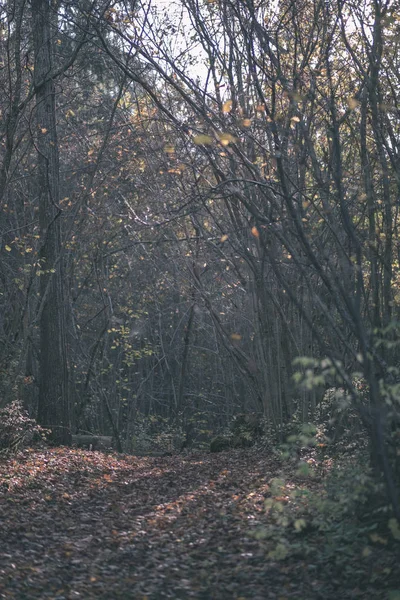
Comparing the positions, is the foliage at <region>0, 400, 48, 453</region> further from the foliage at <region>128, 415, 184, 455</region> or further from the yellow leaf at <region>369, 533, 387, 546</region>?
the foliage at <region>128, 415, 184, 455</region>

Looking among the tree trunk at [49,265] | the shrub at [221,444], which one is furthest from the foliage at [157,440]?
the tree trunk at [49,265]

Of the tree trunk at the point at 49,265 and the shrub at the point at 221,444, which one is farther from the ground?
the tree trunk at the point at 49,265

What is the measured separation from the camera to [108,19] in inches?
371

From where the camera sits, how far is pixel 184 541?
6.57 m

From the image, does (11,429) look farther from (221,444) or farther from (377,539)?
(377,539)

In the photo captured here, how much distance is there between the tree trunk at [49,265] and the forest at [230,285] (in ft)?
0.13

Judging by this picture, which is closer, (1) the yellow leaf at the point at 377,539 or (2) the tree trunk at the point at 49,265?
(1) the yellow leaf at the point at 377,539

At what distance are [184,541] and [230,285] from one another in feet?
29.4

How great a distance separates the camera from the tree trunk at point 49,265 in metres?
13.1

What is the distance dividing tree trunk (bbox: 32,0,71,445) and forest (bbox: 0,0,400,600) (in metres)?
0.04

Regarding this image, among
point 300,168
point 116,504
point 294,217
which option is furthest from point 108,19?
point 116,504

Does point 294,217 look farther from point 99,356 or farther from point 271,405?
point 99,356

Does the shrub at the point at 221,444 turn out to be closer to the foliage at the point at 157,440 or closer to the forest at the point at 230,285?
the forest at the point at 230,285

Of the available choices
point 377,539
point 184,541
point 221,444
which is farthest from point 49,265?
point 377,539
